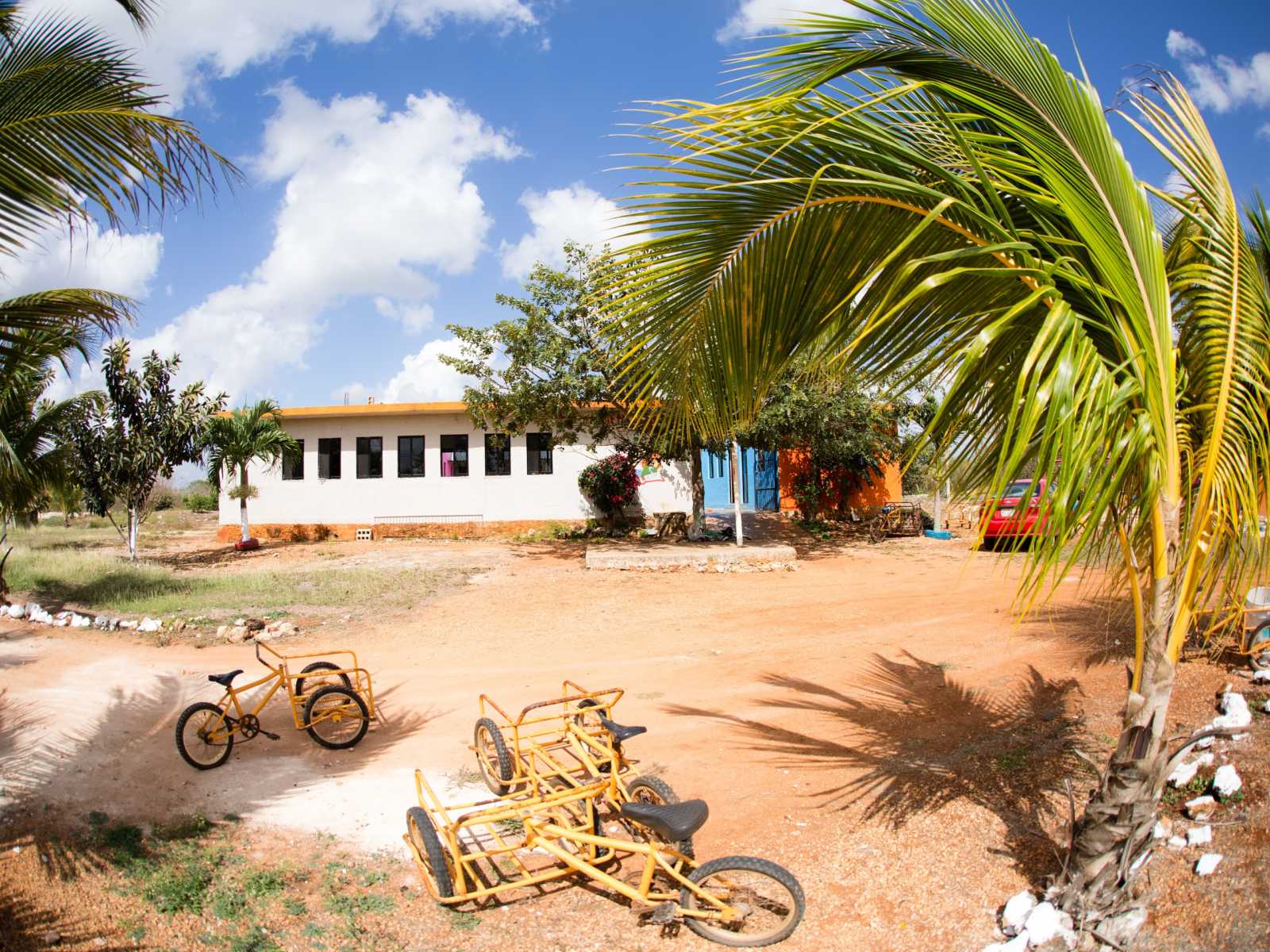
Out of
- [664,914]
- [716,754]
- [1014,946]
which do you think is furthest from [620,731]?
[1014,946]

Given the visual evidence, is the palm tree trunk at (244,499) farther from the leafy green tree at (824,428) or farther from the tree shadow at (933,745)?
the tree shadow at (933,745)

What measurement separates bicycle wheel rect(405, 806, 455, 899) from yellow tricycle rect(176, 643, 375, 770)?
2.15 metres

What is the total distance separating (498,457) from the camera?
23.0 meters

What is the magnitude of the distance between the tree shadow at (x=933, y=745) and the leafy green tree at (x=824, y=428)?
26.1ft

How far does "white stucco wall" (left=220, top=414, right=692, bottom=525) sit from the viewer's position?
22750 mm

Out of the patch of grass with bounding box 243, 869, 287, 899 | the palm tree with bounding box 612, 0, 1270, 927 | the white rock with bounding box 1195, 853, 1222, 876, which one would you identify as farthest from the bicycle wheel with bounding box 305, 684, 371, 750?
the white rock with bounding box 1195, 853, 1222, 876

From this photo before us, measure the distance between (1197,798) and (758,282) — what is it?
3781 mm

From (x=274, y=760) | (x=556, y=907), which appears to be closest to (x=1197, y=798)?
(x=556, y=907)

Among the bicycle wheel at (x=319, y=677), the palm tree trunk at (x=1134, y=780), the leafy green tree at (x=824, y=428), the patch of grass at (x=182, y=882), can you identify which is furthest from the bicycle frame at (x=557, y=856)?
the leafy green tree at (x=824, y=428)

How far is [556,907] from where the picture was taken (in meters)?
4.29

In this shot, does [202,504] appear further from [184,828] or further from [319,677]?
[184,828]

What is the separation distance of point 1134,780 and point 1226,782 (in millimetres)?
1833

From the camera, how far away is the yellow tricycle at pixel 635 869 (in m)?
3.83

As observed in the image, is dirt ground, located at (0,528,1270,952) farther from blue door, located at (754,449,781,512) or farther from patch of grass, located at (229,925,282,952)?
blue door, located at (754,449,781,512)
